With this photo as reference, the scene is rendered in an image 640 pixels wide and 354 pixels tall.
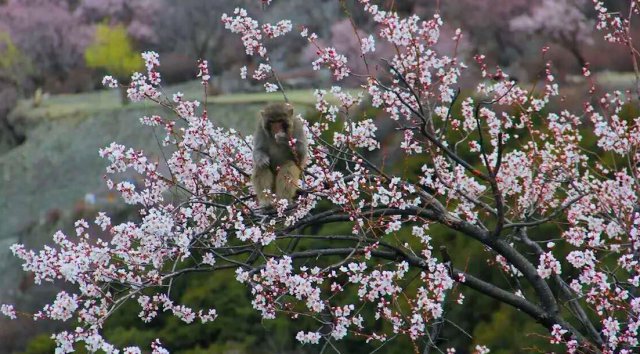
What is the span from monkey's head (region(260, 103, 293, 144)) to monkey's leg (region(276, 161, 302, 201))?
0.19m

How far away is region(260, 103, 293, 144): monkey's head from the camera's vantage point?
6469 millimetres

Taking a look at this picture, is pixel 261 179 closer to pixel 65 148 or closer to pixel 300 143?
pixel 300 143

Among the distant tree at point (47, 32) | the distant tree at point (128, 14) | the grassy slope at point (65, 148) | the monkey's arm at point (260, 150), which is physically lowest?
the monkey's arm at point (260, 150)

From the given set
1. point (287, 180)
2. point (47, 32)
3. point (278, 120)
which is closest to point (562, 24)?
point (278, 120)

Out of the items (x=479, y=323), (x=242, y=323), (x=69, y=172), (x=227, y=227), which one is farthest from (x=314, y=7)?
(x=227, y=227)

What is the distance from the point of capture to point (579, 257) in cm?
548

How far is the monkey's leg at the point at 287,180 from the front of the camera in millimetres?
6238

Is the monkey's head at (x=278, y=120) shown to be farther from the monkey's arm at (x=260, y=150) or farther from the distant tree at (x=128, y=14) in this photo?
the distant tree at (x=128, y=14)

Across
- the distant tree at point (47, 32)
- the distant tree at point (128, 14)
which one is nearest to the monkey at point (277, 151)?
the distant tree at point (128, 14)

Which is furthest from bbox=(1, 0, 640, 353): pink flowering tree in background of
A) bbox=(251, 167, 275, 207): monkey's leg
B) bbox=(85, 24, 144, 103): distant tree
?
bbox=(85, 24, 144, 103): distant tree

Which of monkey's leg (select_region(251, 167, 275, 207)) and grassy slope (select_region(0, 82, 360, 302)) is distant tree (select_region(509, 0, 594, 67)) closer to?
grassy slope (select_region(0, 82, 360, 302))

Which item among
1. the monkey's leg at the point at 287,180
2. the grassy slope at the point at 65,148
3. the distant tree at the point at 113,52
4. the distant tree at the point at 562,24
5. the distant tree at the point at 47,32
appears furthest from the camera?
the distant tree at the point at 47,32

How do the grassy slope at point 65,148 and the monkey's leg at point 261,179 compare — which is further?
the grassy slope at point 65,148

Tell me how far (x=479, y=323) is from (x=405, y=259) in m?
6.36
